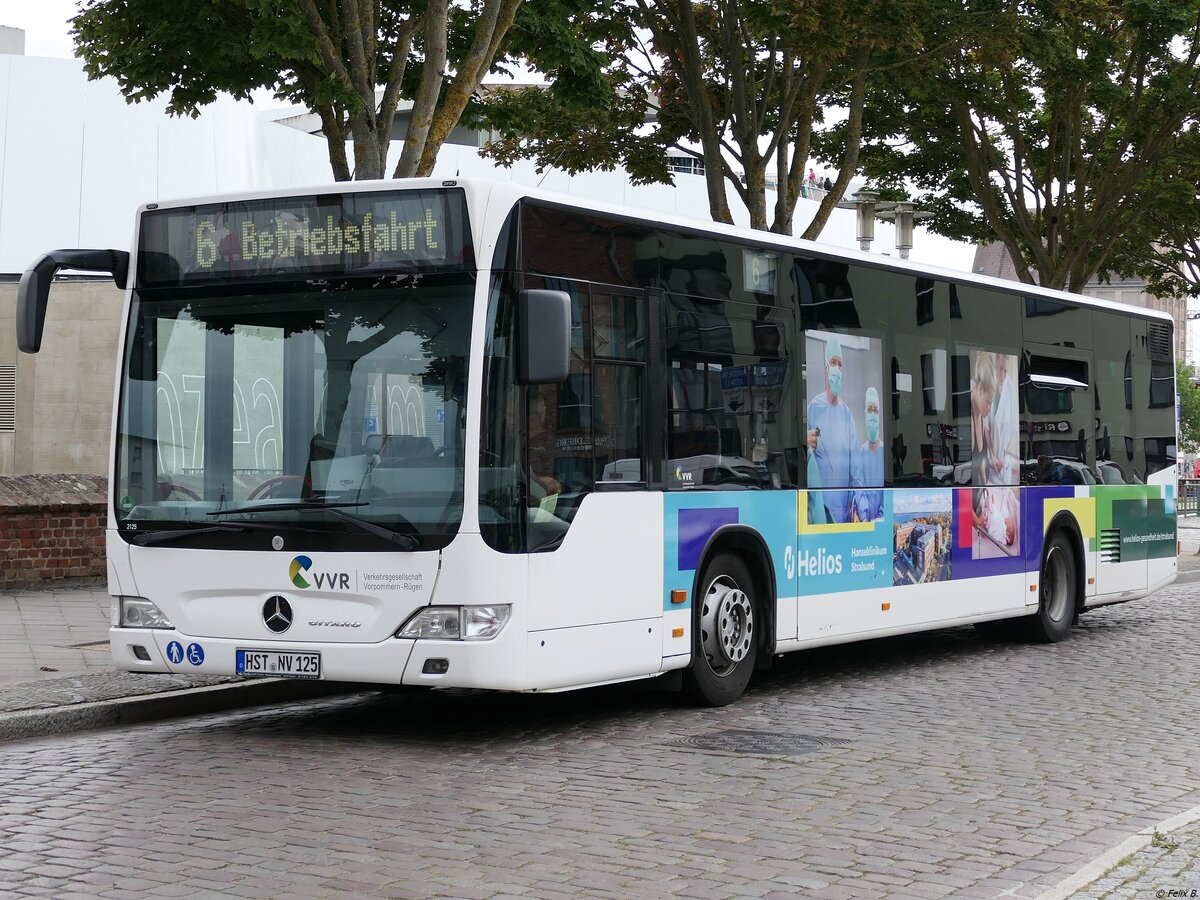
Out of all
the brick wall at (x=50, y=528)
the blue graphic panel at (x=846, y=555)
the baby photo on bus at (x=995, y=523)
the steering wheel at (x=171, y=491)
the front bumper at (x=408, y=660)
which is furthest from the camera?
the brick wall at (x=50, y=528)

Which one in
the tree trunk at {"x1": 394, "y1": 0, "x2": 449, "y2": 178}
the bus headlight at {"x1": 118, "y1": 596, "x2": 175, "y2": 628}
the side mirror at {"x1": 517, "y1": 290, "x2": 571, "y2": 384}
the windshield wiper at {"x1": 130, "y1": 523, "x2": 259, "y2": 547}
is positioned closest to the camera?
the side mirror at {"x1": 517, "y1": 290, "x2": 571, "y2": 384}

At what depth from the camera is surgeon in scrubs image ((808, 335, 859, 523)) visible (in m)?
11.3

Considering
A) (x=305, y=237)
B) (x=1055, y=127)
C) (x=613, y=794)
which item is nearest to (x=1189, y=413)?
(x=1055, y=127)

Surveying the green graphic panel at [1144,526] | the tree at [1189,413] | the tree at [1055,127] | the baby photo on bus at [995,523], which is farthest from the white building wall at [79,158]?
the tree at [1189,413]

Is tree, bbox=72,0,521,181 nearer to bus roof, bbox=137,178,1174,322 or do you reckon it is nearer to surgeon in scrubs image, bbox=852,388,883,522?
bus roof, bbox=137,178,1174,322

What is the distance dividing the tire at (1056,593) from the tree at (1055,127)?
563 cm

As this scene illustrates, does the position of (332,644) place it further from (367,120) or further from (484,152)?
(484,152)

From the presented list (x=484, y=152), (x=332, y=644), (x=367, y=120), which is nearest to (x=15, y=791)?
(x=332, y=644)

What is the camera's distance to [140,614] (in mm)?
9336

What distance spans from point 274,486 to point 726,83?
10957mm

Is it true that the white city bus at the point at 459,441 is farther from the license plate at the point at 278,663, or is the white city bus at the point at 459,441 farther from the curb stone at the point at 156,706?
the curb stone at the point at 156,706

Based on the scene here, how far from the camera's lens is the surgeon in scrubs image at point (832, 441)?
11344 millimetres

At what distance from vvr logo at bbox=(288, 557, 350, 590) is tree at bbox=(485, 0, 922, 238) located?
778 centimetres

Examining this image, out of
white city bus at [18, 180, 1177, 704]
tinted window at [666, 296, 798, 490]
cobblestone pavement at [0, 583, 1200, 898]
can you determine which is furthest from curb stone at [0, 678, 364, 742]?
tinted window at [666, 296, 798, 490]
